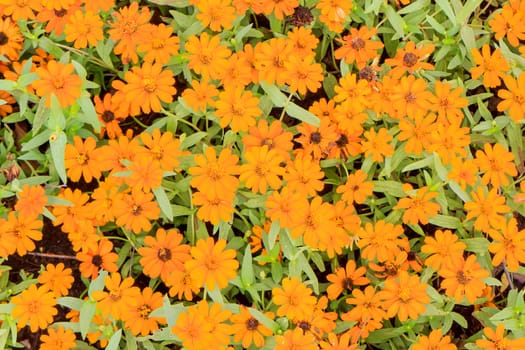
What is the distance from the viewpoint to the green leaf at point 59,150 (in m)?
1.77

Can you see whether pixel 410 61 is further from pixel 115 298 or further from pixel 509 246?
pixel 115 298

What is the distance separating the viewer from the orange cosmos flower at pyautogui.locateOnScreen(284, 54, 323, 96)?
1849 millimetres

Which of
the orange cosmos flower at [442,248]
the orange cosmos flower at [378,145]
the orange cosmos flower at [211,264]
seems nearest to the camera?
the orange cosmos flower at [211,264]

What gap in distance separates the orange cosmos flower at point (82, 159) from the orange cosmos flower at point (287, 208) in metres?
0.58

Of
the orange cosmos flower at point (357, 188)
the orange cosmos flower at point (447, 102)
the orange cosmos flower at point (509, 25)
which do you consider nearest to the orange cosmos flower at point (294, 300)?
the orange cosmos flower at point (357, 188)

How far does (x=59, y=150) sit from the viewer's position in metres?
1.78

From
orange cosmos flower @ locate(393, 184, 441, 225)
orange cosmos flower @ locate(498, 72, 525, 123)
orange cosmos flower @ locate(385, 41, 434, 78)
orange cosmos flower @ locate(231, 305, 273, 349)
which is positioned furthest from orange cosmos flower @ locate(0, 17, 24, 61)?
orange cosmos flower @ locate(498, 72, 525, 123)

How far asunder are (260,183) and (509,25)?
1.05 metres

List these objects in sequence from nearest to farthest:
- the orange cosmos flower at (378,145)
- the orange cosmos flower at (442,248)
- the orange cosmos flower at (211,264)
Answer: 1. the orange cosmos flower at (211,264)
2. the orange cosmos flower at (442,248)
3. the orange cosmos flower at (378,145)

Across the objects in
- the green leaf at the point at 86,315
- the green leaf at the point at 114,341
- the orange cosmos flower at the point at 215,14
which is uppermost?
the orange cosmos flower at the point at 215,14

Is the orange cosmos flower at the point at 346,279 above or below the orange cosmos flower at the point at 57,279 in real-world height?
above

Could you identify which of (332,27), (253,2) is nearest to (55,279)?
(253,2)

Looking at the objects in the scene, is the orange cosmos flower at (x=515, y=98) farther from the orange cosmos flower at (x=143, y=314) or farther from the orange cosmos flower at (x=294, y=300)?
the orange cosmos flower at (x=143, y=314)

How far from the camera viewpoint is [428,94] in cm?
190
